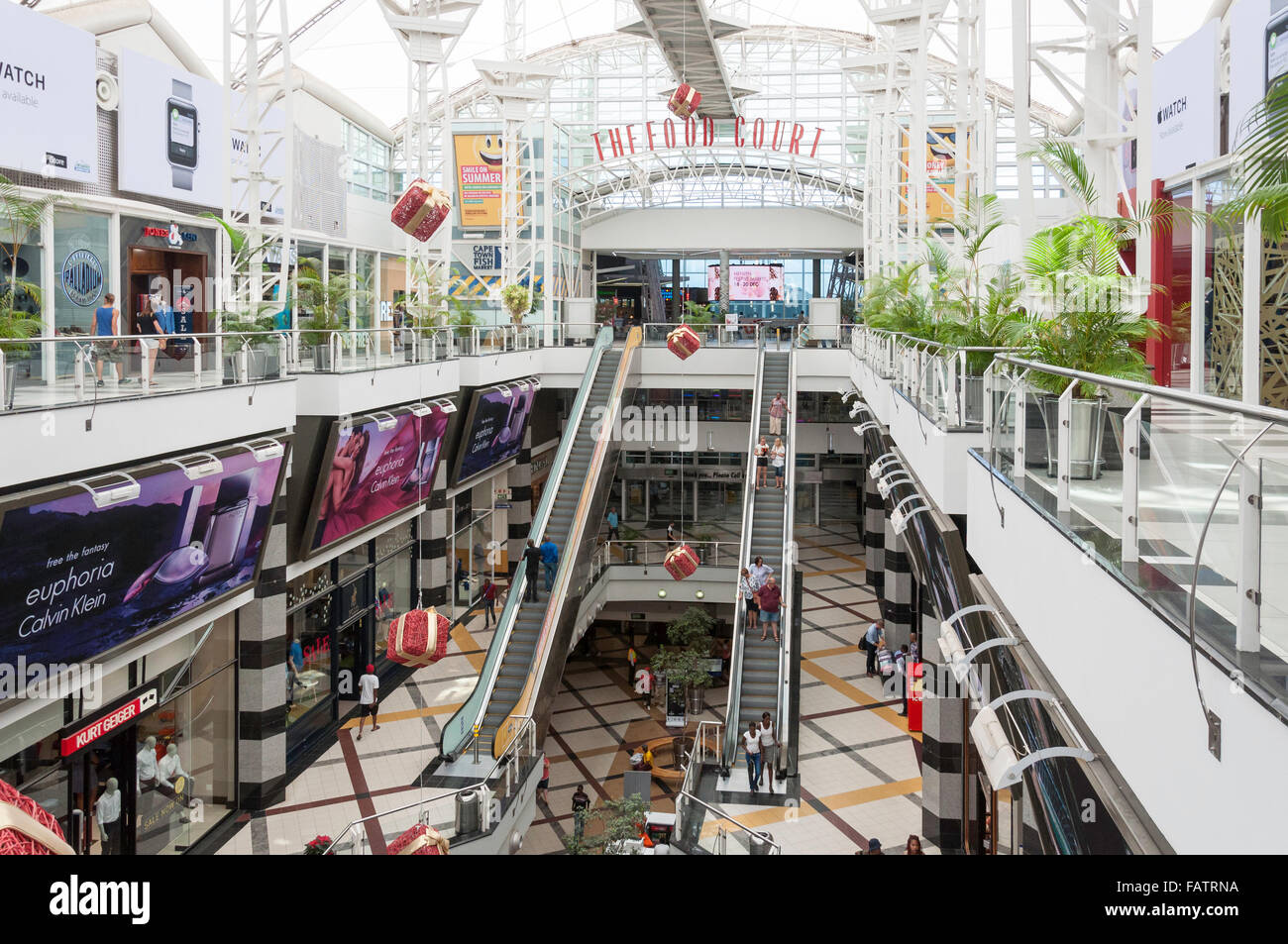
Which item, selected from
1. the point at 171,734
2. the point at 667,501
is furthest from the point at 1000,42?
the point at 171,734

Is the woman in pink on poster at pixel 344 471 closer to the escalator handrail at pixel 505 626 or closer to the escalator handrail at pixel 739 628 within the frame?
the escalator handrail at pixel 505 626

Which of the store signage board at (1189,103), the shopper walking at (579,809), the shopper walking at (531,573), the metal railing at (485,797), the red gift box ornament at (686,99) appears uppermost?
the red gift box ornament at (686,99)

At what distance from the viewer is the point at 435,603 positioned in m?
23.4

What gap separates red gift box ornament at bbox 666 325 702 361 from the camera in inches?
1019

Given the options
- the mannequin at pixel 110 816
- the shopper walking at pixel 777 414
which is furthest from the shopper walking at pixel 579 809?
the shopper walking at pixel 777 414

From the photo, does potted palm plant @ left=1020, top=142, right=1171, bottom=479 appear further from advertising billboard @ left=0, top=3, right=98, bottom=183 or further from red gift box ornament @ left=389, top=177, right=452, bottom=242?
advertising billboard @ left=0, top=3, right=98, bottom=183

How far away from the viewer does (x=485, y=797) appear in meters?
12.7

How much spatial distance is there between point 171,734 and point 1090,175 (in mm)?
12012

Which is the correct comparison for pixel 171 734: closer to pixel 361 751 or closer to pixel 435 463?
pixel 361 751

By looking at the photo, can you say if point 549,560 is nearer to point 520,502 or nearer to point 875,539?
point 520,502

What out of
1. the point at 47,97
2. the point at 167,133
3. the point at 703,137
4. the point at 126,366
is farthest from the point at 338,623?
the point at 703,137

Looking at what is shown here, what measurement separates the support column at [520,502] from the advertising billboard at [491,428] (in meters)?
1.70

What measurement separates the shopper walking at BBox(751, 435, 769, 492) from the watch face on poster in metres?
12.7

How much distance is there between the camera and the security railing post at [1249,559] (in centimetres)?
273
